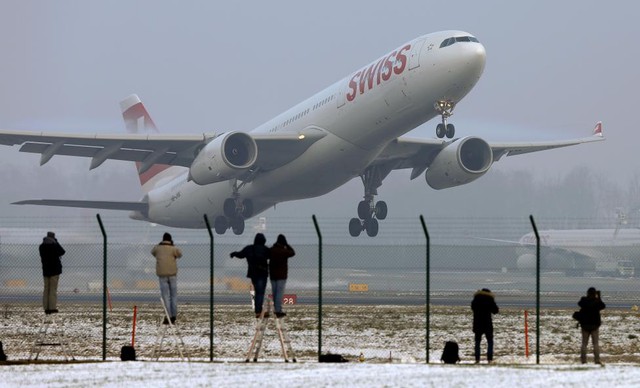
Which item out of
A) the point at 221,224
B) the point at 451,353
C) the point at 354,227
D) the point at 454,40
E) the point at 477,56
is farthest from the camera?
the point at 354,227

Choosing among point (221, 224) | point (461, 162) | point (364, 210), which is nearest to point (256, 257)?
point (461, 162)

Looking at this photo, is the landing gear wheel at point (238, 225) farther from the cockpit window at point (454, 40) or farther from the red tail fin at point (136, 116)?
the red tail fin at point (136, 116)

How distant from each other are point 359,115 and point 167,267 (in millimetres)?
20616

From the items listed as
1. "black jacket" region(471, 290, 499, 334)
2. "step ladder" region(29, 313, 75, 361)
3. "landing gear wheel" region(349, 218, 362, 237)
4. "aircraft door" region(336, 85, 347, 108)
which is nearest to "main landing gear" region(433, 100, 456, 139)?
"aircraft door" region(336, 85, 347, 108)

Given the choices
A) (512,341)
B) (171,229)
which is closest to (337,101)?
(171,229)

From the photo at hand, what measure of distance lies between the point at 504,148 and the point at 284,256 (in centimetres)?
3120

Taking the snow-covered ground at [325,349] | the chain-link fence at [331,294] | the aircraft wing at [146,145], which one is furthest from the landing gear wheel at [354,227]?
the snow-covered ground at [325,349]

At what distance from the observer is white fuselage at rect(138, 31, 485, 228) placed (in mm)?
35281

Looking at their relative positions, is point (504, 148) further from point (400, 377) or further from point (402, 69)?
point (400, 377)

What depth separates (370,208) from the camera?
1839 inches

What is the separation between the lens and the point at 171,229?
50.7 m

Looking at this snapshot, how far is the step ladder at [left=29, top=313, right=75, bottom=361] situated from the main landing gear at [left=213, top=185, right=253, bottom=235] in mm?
17403

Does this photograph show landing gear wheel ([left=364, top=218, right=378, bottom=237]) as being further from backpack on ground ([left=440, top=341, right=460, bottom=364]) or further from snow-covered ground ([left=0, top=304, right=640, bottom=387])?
backpack on ground ([left=440, top=341, right=460, bottom=364])

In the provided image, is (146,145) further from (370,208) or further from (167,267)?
(167,267)
